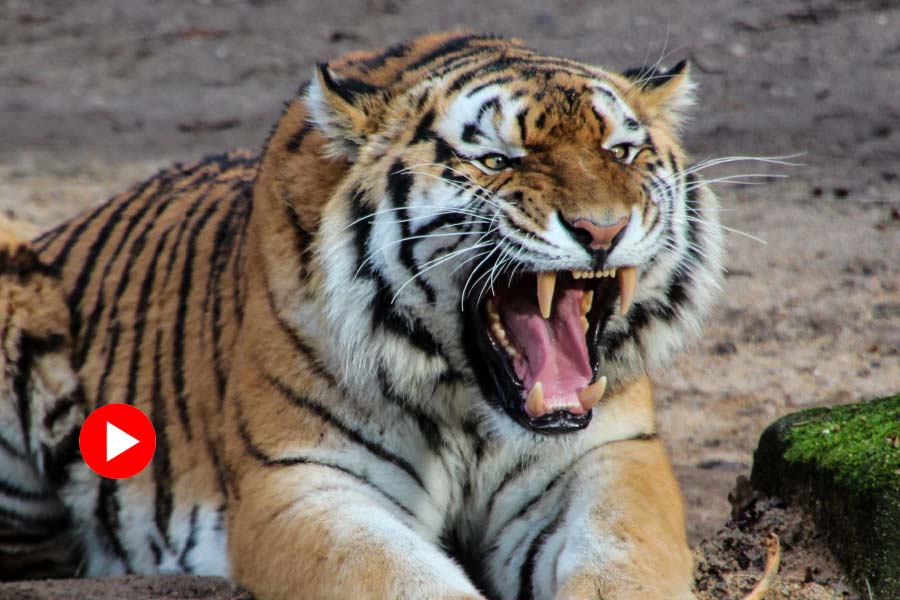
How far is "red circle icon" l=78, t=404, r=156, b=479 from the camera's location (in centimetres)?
290

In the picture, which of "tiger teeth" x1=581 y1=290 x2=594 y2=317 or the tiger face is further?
"tiger teeth" x1=581 y1=290 x2=594 y2=317

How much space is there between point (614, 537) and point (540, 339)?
14.8 inches

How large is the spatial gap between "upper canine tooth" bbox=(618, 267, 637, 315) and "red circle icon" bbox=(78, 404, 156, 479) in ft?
3.93

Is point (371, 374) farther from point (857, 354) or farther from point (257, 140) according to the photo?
point (257, 140)

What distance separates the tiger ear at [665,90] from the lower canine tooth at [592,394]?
598 mm

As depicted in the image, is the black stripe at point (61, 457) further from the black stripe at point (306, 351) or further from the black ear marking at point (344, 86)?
the black ear marking at point (344, 86)

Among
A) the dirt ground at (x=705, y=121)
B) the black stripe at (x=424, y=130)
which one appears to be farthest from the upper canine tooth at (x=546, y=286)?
the dirt ground at (x=705, y=121)

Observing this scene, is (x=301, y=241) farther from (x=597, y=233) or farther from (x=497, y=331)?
(x=597, y=233)

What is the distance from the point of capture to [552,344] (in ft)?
7.66

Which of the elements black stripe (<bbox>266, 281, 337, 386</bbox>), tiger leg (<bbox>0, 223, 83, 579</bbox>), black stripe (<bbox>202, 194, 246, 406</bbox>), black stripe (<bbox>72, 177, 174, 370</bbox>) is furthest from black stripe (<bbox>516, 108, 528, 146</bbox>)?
tiger leg (<bbox>0, 223, 83, 579</bbox>)

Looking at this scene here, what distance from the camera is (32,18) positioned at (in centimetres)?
839

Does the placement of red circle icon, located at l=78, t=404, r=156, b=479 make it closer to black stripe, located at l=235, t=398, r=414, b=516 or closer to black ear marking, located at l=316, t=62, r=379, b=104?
black stripe, located at l=235, t=398, r=414, b=516

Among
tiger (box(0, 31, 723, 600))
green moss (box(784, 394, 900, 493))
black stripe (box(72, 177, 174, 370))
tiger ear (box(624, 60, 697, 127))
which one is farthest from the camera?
black stripe (box(72, 177, 174, 370))

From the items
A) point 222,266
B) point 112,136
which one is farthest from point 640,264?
point 112,136
